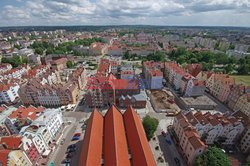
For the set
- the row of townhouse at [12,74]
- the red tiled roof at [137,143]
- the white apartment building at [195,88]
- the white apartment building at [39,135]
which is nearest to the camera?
the red tiled roof at [137,143]

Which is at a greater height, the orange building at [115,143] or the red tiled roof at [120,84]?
the red tiled roof at [120,84]

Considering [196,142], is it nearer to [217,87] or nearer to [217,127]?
[217,127]

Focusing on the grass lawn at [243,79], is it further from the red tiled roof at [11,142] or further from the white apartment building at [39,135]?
the red tiled roof at [11,142]

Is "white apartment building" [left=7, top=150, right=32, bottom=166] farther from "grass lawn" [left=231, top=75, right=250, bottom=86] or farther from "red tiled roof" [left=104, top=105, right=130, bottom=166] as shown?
"grass lawn" [left=231, top=75, right=250, bottom=86]

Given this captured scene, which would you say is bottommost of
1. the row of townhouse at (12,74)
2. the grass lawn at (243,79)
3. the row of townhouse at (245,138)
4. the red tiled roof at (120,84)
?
the row of townhouse at (245,138)

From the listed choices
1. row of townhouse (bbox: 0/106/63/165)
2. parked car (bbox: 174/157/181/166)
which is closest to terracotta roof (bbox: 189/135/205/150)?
parked car (bbox: 174/157/181/166)

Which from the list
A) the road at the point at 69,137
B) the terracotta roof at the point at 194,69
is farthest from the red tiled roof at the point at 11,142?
the terracotta roof at the point at 194,69

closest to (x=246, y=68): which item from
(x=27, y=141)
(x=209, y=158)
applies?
(x=209, y=158)
